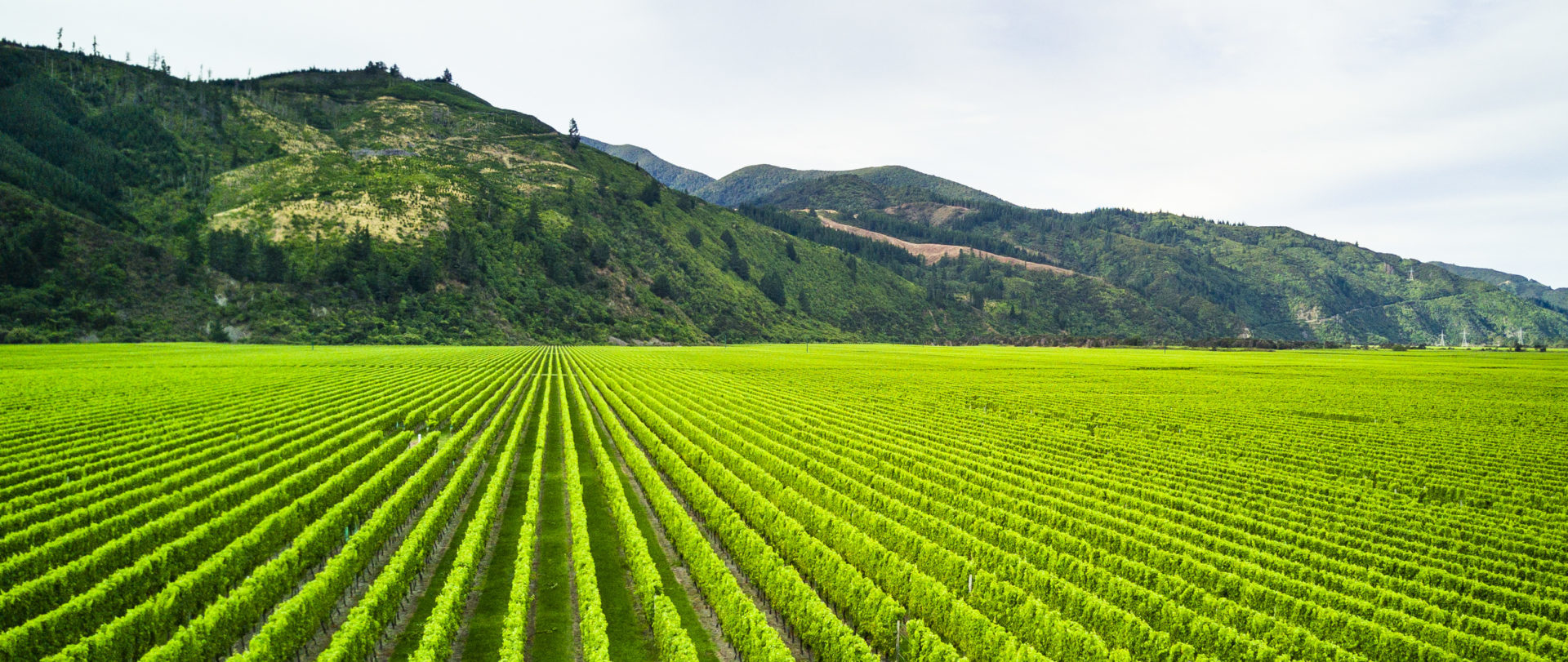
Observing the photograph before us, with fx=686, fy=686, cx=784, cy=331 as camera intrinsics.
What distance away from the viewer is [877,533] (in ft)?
45.2

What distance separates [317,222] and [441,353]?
5347 cm

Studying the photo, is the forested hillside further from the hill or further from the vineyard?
the vineyard

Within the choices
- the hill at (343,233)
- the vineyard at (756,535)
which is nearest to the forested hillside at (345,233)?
the hill at (343,233)

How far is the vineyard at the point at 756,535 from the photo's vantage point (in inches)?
359

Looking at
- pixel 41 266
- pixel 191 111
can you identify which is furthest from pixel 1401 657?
pixel 191 111

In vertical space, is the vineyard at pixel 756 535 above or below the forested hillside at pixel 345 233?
A: below

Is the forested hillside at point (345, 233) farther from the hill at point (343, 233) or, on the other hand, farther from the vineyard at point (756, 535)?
the vineyard at point (756, 535)

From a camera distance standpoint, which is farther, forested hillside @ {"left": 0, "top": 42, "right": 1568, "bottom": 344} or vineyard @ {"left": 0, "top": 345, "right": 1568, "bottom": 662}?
forested hillside @ {"left": 0, "top": 42, "right": 1568, "bottom": 344}

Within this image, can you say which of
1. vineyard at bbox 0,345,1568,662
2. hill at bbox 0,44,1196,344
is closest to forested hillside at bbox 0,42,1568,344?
hill at bbox 0,44,1196,344

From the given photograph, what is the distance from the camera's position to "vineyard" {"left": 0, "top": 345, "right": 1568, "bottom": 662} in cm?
912

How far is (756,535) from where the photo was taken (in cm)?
1273

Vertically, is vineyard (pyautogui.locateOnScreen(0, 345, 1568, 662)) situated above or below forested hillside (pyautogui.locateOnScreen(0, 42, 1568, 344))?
below

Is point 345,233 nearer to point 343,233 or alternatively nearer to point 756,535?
point 343,233

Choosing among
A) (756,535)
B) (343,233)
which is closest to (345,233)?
(343,233)
